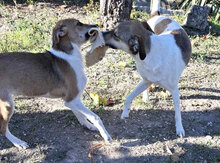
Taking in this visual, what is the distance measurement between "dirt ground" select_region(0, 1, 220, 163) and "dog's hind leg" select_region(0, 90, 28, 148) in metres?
0.11

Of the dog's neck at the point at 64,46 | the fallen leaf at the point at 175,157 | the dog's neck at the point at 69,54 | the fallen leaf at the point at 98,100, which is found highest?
the dog's neck at the point at 64,46

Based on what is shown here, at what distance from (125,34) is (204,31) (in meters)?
4.83

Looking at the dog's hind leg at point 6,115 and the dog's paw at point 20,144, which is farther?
the dog's paw at point 20,144

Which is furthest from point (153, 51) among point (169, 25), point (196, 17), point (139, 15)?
point (139, 15)

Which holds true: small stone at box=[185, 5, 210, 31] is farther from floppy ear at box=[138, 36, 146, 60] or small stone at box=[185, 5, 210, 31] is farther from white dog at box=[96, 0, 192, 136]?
floppy ear at box=[138, 36, 146, 60]

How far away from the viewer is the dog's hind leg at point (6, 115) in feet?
13.2

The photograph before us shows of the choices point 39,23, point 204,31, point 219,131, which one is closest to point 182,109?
point 219,131

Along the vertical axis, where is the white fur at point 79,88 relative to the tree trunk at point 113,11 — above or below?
below

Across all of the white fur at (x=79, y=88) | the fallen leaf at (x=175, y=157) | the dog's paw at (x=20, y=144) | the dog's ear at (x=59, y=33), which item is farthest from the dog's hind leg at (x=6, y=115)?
the fallen leaf at (x=175, y=157)

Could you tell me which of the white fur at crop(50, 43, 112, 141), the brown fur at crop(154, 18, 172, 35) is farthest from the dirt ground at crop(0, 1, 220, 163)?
the brown fur at crop(154, 18, 172, 35)

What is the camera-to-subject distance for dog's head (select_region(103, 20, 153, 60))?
4.19 metres

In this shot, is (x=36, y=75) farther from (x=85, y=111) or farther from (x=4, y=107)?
(x=85, y=111)

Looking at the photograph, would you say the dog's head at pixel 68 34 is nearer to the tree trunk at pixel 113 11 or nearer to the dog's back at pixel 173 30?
the dog's back at pixel 173 30

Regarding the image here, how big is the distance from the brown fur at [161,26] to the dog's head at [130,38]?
3.67 feet
